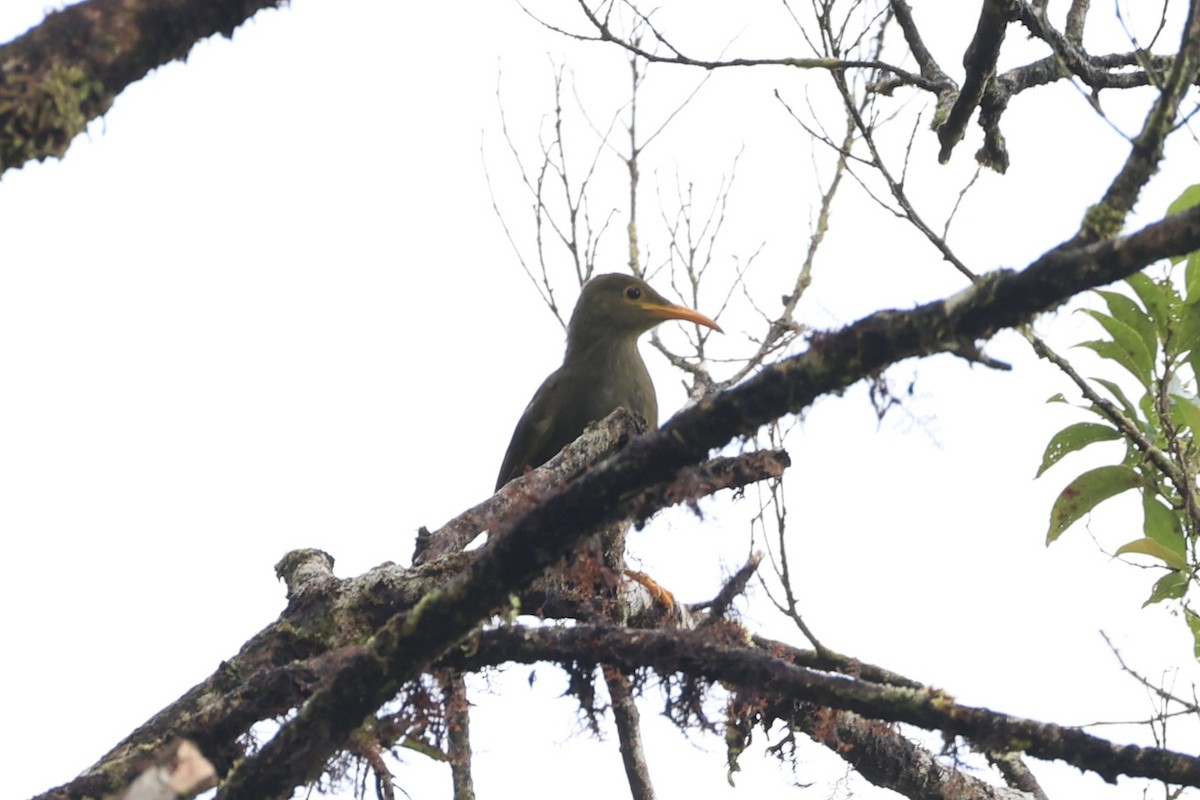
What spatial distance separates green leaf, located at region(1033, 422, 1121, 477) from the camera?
414 centimetres

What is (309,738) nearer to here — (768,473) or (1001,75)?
(768,473)

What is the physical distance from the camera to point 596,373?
688 cm

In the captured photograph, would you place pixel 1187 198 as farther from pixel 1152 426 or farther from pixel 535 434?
pixel 535 434

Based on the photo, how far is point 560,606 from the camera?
342 centimetres

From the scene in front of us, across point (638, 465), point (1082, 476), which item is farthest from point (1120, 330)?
point (638, 465)

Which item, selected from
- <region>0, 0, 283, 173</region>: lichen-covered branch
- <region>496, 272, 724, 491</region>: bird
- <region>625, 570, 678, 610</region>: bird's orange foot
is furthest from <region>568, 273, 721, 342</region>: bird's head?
<region>0, 0, 283, 173</region>: lichen-covered branch

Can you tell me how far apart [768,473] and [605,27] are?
2881 millimetres

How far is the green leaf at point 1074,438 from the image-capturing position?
163 inches

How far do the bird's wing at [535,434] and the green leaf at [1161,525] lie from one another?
121 inches

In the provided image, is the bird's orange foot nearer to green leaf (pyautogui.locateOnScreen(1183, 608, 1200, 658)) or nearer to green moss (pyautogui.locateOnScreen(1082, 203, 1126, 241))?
green leaf (pyautogui.locateOnScreen(1183, 608, 1200, 658))

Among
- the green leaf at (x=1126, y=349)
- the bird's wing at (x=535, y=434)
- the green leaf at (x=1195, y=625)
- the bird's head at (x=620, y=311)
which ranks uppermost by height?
the bird's head at (x=620, y=311)

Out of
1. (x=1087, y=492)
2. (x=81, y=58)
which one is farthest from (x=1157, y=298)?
(x=81, y=58)

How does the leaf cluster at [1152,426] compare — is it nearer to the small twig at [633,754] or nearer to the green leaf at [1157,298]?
the green leaf at [1157,298]

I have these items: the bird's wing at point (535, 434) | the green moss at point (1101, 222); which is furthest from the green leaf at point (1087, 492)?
the bird's wing at point (535, 434)
